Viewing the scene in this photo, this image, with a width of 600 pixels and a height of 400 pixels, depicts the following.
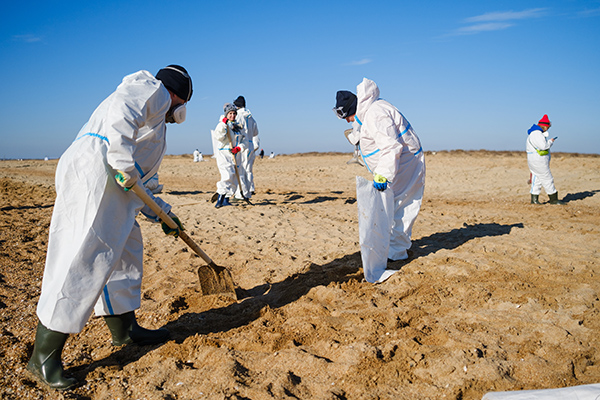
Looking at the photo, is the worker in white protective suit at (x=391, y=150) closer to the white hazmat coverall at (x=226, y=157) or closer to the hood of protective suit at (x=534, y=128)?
the white hazmat coverall at (x=226, y=157)

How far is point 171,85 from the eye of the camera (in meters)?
3.13

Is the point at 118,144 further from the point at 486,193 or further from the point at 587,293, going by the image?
the point at 486,193

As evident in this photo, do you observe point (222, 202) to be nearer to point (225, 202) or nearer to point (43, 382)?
point (225, 202)

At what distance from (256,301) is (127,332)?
131 cm

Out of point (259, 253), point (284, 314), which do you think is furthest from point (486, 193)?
point (284, 314)

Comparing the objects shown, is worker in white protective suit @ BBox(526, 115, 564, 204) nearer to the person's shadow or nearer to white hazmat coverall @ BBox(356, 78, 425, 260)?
the person's shadow

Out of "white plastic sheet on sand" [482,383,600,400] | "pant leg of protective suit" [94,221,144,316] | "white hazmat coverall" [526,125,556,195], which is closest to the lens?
"white plastic sheet on sand" [482,383,600,400]

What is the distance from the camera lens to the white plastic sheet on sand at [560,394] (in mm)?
1947

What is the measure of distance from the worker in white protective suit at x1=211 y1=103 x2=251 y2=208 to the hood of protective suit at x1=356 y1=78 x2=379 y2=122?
4995 mm

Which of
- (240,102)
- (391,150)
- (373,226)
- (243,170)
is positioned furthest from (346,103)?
(240,102)

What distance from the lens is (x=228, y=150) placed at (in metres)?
9.69

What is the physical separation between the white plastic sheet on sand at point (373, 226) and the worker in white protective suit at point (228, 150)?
543cm

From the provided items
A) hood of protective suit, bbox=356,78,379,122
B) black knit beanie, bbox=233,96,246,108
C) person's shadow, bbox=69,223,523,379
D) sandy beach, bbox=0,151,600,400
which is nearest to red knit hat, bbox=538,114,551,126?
sandy beach, bbox=0,151,600,400

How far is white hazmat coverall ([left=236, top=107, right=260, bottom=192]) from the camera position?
10039 millimetres
